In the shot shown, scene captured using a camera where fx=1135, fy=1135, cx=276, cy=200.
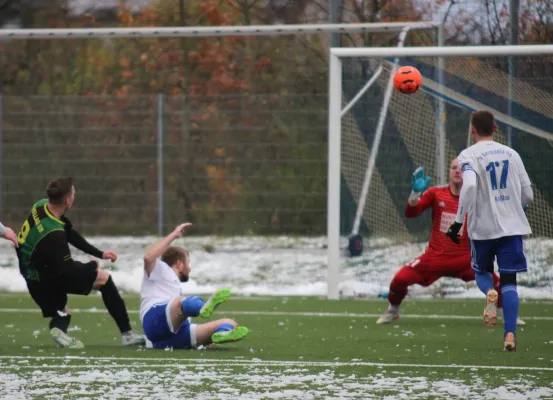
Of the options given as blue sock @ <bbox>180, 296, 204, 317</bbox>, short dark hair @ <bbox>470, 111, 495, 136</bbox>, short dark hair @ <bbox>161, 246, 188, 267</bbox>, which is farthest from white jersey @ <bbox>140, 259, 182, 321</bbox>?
short dark hair @ <bbox>470, 111, 495, 136</bbox>

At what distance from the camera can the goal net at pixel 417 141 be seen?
11477mm

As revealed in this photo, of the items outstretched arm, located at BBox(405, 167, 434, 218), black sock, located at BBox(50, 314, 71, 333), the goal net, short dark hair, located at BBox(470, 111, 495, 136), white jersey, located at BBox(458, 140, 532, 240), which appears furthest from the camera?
the goal net

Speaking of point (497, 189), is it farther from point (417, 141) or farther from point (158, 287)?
point (417, 141)

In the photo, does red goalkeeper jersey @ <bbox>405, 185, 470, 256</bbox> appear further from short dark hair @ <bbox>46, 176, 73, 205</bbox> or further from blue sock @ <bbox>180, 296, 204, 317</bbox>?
short dark hair @ <bbox>46, 176, 73, 205</bbox>

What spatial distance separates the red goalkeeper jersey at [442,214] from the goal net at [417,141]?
167 centimetres

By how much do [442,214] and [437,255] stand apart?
37 cm

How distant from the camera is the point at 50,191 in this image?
8.36m

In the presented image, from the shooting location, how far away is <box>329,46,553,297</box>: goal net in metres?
11.5

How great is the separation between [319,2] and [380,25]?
4.39 m

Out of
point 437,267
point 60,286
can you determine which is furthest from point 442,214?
point 60,286

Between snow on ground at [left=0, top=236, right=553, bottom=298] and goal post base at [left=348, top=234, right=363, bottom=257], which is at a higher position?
goal post base at [left=348, top=234, right=363, bottom=257]

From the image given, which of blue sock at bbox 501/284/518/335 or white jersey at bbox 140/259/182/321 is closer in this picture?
blue sock at bbox 501/284/518/335

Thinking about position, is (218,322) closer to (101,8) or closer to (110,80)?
(110,80)

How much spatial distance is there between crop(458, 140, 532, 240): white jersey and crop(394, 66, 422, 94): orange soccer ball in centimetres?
257
